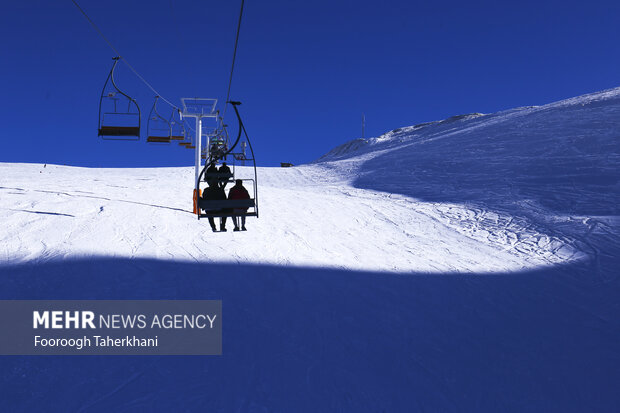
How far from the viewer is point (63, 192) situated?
1559cm

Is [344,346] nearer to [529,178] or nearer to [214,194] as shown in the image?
[214,194]

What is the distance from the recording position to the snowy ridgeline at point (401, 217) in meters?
10.2

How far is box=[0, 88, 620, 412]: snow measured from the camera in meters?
5.23

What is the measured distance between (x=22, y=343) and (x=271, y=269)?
15.5 ft

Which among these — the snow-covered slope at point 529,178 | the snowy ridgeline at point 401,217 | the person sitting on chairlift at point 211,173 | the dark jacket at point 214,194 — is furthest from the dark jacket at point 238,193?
the snow-covered slope at point 529,178

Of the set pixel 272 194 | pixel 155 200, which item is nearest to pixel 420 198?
pixel 272 194

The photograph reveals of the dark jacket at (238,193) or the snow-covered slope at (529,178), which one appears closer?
the dark jacket at (238,193)

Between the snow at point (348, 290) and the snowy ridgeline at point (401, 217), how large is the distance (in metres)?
0.09

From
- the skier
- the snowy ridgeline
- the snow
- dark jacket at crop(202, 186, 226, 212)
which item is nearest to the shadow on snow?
the snow

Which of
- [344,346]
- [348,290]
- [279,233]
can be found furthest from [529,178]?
[344,346]

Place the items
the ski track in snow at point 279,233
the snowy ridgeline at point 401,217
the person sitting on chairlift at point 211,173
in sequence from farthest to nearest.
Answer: the snowy ridgeline at point 401,217 → the ski track in snow at point 279,233 → the person sitting on chairlift at point 211,173

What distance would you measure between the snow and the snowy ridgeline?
0.09 meters

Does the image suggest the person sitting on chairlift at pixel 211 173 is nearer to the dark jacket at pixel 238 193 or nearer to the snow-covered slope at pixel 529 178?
the dark jacket at pixel 238 193

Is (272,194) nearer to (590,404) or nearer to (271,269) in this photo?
(271,269)
